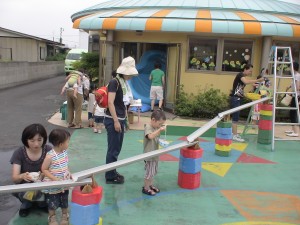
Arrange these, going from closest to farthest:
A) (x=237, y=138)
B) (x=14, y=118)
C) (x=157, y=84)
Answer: (x=237, y=138)
(x=14, y=118)
(x=157, y=84)

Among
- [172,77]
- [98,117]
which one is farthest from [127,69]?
[172,77]

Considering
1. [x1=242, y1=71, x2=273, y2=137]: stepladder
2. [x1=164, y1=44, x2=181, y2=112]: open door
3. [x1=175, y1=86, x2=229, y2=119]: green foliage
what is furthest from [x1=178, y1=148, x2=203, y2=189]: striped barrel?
[x1=164, y1=44, x2=181, y2=112]: open door

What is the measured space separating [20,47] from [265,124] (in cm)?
2365

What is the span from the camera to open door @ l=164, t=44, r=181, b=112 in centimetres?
1172

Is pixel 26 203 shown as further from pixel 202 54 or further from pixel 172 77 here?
pixel 202 54

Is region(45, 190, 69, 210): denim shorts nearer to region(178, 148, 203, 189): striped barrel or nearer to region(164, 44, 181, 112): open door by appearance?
region(178, 148, 203, 189): striped barrel

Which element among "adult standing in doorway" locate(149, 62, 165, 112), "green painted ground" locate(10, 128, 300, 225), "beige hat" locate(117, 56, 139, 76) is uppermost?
"beige hat" locate(117, 56, 139, 76)

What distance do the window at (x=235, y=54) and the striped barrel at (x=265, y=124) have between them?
4039 mm

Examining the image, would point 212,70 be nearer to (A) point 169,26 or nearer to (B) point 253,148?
(A) point 169,26

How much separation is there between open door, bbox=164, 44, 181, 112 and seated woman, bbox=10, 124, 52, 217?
804cm

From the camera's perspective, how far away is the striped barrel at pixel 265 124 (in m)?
7.98

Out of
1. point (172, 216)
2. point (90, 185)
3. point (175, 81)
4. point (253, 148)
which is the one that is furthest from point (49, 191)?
point (175, 81)

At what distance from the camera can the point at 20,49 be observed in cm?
2742

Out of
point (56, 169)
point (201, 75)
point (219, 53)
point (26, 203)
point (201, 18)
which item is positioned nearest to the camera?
point (56, 169)
